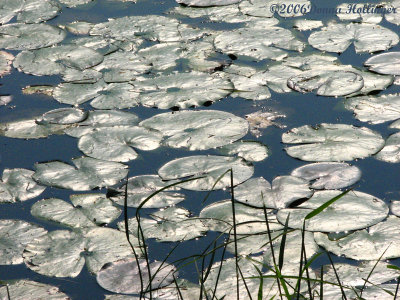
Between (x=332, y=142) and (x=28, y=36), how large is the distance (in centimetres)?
223

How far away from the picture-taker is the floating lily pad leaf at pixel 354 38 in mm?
3848

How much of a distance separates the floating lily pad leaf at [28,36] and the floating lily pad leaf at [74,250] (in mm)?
1907

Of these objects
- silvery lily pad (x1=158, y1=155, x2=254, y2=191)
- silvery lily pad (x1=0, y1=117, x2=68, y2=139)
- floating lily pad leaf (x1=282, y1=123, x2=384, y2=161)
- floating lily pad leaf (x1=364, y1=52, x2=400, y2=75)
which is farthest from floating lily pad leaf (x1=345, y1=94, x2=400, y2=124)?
silvery lily pad (x1=0, y1=117, x2=68, y2=139)

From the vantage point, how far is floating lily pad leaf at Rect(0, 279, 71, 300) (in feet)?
7.11

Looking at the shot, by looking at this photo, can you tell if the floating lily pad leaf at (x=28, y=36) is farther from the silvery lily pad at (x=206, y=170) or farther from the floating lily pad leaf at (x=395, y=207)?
the floating lily pad leaf at (x=395, y=207)

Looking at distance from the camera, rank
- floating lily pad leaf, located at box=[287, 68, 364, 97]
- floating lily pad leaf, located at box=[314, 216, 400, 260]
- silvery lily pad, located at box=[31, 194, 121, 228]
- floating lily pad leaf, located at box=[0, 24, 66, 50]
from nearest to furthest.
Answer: floating lily pad leaf, located at box=[314, 216, 400, 260], silvery lily pad, located at box=[31, 194, 121, 228], floating lily pad leaf, located at box=[287, 68, 364, 97], floating lily pad leaf, located at box=[0, 24, 66, 50]

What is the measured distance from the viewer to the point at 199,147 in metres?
2.93

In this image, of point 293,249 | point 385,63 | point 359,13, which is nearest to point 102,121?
point 293,249

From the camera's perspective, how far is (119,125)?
10.2 ft

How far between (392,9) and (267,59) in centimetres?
126

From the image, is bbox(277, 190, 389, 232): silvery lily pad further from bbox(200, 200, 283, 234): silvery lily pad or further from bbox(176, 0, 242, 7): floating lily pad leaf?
bbox(176, 0, 242, 7): floating lily pad leaf

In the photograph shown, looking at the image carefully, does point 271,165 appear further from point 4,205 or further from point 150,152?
point 4,205

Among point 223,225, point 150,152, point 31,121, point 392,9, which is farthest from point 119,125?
point 392,9

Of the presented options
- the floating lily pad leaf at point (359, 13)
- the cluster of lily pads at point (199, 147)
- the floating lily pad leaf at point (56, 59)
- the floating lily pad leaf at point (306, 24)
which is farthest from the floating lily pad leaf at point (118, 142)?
the floating lily pad leaf at point (359, 13)
